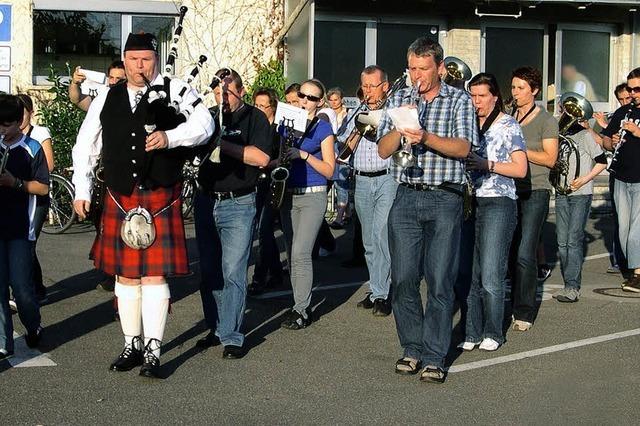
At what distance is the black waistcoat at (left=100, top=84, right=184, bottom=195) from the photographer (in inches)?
258

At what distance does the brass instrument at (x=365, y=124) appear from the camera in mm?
7717

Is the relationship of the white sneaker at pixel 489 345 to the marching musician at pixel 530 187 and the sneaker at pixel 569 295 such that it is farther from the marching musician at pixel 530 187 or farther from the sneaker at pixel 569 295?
the sneaker at pixel 569 295

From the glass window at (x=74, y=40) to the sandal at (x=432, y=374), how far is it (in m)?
12.3

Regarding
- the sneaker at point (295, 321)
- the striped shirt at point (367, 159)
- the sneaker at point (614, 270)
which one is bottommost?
the sneaker at point (295, 321)

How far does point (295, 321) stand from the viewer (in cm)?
867

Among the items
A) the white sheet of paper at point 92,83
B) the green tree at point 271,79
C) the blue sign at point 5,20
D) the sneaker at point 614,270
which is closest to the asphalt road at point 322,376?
the white sheet of paper at point 92,83

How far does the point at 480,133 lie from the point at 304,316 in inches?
81.5

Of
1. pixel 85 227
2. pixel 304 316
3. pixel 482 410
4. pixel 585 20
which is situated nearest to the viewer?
pixel 482 410

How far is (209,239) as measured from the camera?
7.74 metres

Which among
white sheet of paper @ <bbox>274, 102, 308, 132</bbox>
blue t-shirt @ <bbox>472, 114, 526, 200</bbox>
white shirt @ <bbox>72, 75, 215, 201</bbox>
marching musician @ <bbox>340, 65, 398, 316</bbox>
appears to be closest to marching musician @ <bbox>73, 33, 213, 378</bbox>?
white shirt @ <bbox>72, 75, 215, 201</bbox>

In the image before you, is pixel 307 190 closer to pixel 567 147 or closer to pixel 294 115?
pixel 294 115

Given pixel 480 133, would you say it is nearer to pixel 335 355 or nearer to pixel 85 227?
pixel 335 355

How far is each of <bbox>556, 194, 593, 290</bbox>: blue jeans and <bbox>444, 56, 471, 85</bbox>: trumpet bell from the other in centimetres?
149

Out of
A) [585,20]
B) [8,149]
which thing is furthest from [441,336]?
[585,20]
